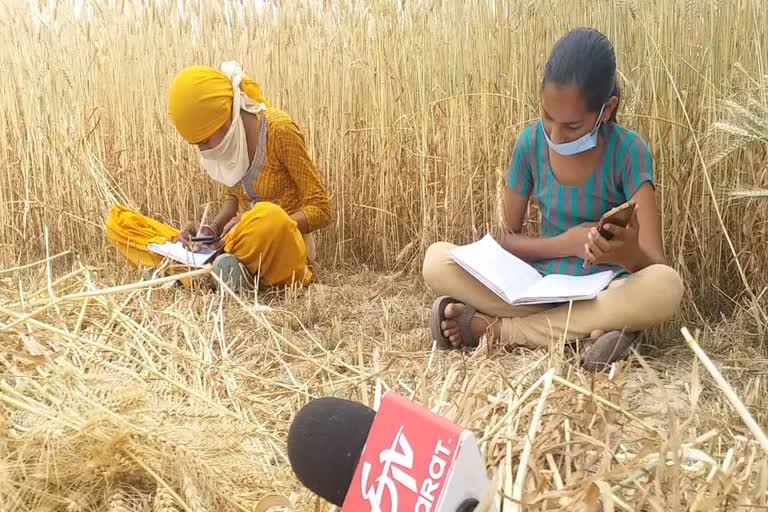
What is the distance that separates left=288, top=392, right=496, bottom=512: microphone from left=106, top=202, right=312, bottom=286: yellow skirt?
1.62 meters

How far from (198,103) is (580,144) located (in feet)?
3.69

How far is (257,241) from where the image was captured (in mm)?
2293

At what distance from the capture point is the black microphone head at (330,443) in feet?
2.22

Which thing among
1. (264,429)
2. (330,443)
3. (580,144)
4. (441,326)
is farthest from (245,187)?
(330,443)

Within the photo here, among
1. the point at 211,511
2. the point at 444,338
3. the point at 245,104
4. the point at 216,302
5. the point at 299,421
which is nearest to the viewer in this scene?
the point at 299,421

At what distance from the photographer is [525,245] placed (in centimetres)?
190

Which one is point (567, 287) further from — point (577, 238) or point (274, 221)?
point (274, 221)

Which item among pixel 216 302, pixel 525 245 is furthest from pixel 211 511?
pixel 216 302

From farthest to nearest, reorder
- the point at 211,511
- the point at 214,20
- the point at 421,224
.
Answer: the point at 214,20 < the point at 421,224 < the point at 211,511

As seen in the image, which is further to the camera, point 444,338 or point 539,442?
point 444,338

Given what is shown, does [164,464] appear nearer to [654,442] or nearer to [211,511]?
[211,511]

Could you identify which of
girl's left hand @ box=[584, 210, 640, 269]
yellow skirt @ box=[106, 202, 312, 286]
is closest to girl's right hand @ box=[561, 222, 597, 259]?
girl's left hand @ box=[584, 210, 640, 269]

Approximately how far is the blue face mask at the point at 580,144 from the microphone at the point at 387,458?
1149mm

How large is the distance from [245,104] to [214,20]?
70cm
